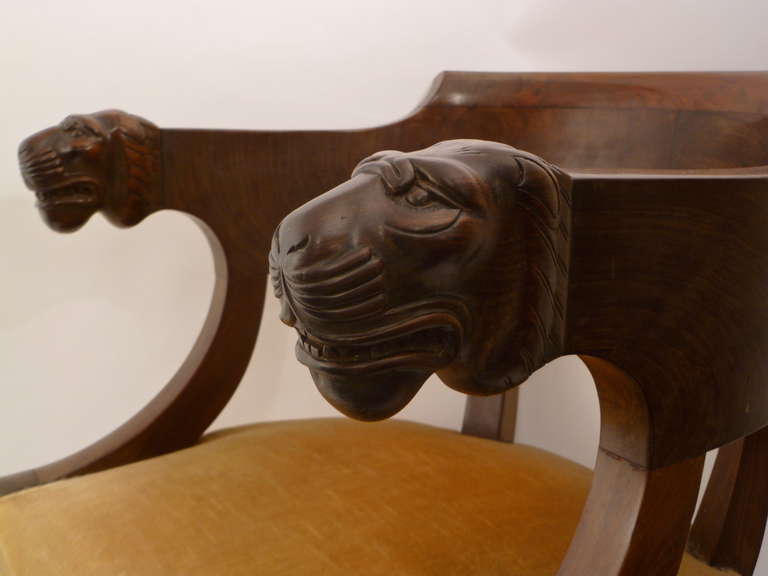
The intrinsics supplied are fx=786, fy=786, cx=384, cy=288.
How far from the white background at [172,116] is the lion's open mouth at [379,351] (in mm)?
805

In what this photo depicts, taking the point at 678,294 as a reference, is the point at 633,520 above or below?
below

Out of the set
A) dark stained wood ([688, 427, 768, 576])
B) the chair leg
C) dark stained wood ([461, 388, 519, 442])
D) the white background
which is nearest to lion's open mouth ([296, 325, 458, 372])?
the chair leg

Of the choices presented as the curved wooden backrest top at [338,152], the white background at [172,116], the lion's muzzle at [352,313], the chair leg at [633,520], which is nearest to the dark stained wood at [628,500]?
the chair leg at [633,520]

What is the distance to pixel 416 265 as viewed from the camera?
303 millimetres

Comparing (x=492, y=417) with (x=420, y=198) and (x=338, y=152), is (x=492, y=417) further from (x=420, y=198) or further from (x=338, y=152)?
(x=420, y=198)

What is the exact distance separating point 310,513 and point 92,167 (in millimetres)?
315

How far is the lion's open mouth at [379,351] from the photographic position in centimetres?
31

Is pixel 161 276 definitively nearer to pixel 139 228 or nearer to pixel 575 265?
pixel 139 228

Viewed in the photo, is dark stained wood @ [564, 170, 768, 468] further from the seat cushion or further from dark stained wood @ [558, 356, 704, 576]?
the seat cushion

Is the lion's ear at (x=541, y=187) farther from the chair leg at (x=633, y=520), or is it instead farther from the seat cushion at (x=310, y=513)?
the seat cushion at (x=310, y=513)

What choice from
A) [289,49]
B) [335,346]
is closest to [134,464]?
[335,346]

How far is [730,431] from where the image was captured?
0.41 m

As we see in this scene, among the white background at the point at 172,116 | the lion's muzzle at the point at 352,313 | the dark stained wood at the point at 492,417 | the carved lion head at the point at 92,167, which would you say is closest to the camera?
the lion's muzzle at the point at 352,313

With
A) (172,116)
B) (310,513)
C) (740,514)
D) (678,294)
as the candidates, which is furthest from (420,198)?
(172,116)
